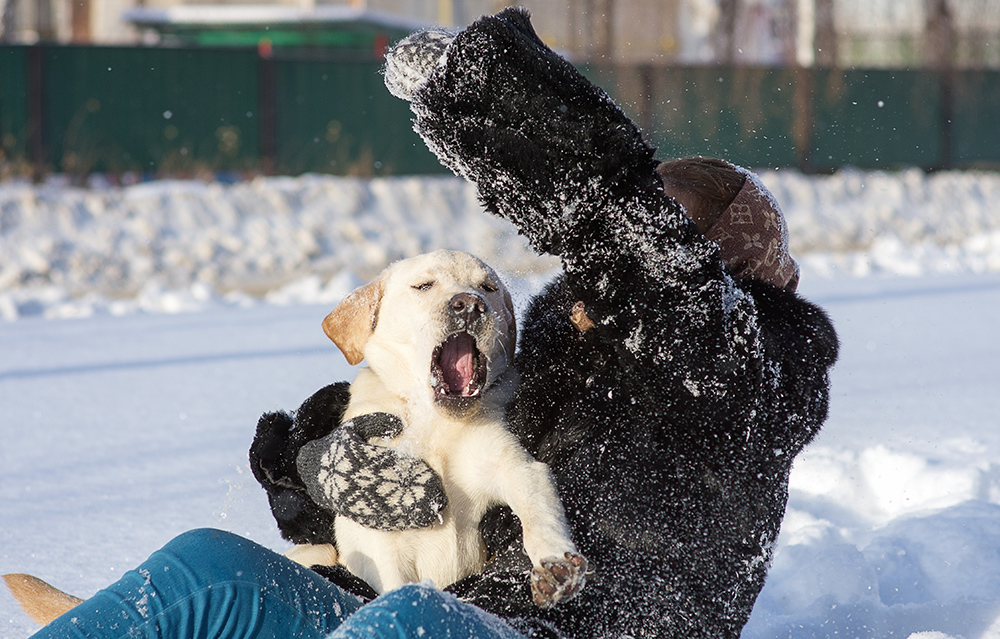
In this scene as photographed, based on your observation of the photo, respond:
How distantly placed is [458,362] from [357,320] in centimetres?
32

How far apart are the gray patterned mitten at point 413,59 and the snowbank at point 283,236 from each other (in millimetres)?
6101

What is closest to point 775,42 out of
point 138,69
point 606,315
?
point 138,69

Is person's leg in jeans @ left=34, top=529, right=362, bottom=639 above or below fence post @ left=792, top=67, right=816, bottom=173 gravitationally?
above

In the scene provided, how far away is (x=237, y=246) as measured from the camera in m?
10.8

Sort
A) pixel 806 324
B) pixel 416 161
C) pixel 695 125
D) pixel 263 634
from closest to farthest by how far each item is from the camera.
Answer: pixel 263 634
pixel 806 324
pixel 695 125
pixel 416 161

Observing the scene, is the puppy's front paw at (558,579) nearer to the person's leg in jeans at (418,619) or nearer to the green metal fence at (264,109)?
the person's leg in jeans at (418,619)

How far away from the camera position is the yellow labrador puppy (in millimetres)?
2004

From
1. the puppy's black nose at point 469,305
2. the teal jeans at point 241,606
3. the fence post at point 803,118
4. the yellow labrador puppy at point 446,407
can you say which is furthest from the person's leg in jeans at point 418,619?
the fence post at point 803,118

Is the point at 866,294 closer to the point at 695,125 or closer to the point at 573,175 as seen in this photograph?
the point at 695,125

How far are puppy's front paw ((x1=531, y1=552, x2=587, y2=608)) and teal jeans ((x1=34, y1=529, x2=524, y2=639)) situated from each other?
0.27ft

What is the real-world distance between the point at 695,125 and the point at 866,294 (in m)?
4.76

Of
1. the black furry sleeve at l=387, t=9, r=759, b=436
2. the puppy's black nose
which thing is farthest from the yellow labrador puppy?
the black furry sleeve at l=387, t=9, r=759, b=436

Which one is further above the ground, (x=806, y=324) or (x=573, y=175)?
(x=573, y=175)

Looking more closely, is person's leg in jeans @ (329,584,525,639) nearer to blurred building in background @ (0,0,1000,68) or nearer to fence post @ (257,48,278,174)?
fence post @ (257,48,278,174)
